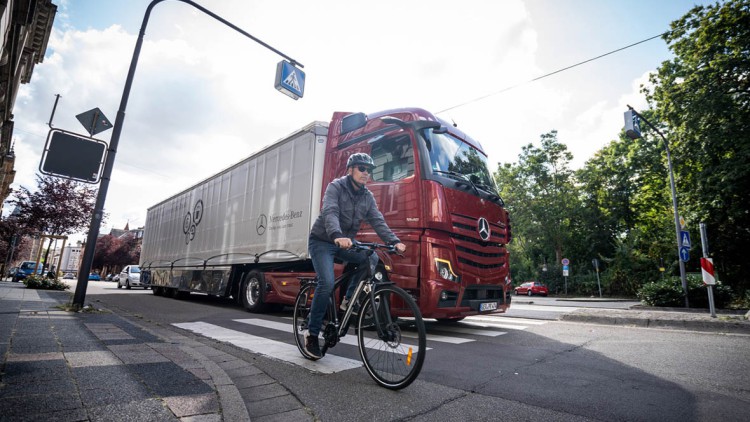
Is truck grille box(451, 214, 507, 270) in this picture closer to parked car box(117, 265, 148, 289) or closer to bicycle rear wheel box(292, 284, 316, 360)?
bicycle rear wheel box(292, 284, 316, 360)

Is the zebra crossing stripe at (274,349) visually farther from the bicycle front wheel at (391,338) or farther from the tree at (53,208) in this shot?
the tree at (53,208)

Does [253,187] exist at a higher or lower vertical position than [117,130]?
lower

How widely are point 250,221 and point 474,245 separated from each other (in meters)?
5.41

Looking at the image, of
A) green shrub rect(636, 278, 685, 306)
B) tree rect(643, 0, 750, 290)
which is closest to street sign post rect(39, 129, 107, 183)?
green shrub rect(636, 278, 685, 306)

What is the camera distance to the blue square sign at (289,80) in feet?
29.7

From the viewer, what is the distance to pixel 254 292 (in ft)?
27.1

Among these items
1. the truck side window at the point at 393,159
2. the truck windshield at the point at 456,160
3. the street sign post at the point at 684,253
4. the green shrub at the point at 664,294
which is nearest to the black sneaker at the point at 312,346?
the truck side window at the point at 393,159

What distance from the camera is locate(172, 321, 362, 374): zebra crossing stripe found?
3398 mm

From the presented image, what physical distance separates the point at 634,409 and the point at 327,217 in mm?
2553

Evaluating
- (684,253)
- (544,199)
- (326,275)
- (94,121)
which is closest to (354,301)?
(326,275)

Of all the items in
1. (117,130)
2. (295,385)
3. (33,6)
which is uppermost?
(33,6)

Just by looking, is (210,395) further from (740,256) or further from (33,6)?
(740,256)

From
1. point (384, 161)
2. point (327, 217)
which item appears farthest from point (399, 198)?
point (327, 217)

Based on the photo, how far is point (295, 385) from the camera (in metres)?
2.83
